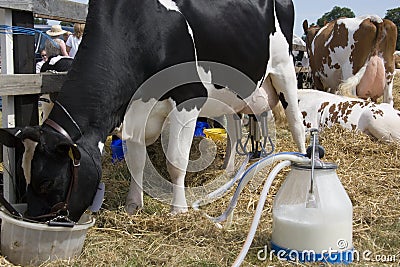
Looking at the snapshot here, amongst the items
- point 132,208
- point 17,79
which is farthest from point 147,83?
point 132,208

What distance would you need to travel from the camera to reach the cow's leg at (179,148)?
11.2 feet

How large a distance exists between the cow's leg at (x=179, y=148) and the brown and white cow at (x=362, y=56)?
449 cm

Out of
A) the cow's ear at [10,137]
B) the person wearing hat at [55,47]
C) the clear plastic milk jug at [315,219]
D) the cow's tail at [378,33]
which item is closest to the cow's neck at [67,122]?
the cow's ear at [10,137]

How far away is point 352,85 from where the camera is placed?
752cm

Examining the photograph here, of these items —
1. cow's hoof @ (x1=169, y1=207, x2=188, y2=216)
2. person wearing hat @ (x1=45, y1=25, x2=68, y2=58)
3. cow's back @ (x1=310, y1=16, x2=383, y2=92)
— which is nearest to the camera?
cow's hoof @ (x1=169, y1=207, x2=188, y2=216)

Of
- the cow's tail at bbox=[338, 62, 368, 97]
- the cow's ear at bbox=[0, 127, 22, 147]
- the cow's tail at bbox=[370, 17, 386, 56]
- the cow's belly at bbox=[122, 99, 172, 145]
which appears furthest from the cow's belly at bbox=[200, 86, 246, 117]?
the cow's tail at bbox=[370, 17, 386, 56]

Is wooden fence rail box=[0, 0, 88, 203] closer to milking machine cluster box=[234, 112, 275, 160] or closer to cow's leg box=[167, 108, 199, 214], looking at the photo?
cow's leg box=[167, 108, 199, 214]

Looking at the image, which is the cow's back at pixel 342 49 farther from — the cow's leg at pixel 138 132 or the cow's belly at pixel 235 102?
the cow's leg at pixel 138 132

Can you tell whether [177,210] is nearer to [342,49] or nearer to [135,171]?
[135,171]

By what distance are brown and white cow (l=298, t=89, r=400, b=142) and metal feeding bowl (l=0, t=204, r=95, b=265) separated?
144 inches

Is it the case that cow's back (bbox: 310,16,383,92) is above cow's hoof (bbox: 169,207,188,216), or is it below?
above

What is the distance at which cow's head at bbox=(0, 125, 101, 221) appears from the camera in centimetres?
254

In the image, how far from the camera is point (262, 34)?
4.18 metres

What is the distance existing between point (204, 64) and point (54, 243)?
5.33 feet
